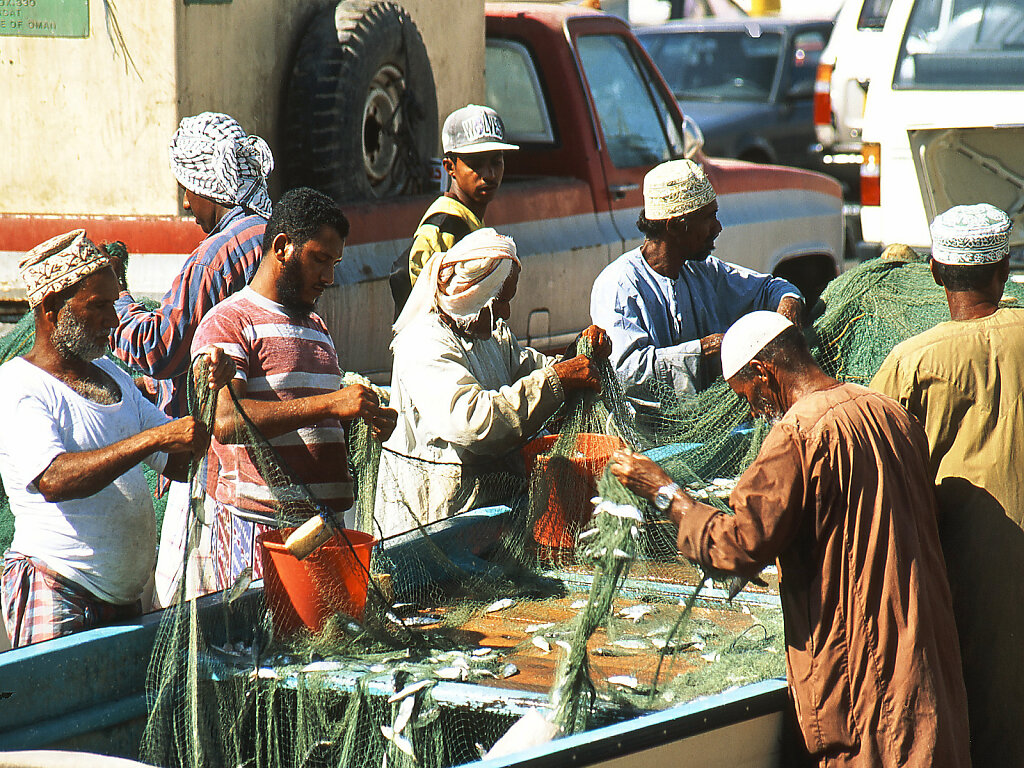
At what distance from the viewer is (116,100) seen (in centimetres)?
548

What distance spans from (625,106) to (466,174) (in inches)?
117

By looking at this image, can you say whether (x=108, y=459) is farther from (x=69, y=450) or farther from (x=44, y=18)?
(x=44, y=18)

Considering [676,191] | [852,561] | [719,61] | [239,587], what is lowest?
[239,587]

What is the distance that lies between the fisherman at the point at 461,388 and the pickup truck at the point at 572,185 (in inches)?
64.2

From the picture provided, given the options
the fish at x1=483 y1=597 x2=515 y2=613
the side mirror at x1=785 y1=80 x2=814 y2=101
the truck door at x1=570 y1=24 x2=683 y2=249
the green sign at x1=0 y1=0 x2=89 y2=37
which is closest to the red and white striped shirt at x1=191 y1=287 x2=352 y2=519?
the fish at x1=483 y1=597 x2=515 y2=613

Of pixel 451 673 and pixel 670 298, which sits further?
pixel 670 298

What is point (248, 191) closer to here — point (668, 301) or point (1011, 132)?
point (668, 301)

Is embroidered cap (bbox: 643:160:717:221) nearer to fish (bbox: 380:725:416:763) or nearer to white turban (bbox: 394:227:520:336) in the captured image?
white turban (bbox: 394:227:520:336)

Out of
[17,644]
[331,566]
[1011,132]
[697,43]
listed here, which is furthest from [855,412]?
[697,43]

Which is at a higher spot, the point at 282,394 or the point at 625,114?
the point at 625,114

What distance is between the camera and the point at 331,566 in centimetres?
369

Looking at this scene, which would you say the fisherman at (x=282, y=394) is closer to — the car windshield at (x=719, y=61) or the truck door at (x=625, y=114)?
the truck door at (x=625, y=114)

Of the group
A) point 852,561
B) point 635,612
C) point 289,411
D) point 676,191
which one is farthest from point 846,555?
point 676,191

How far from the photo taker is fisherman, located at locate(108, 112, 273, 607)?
4.16m
